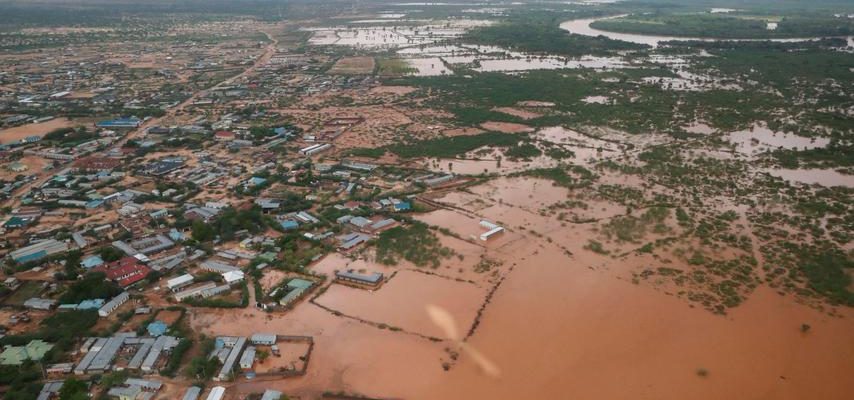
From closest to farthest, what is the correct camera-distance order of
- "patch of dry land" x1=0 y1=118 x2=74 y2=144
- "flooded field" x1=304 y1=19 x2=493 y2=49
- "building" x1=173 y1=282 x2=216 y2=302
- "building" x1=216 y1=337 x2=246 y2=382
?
"building" x1=216 y1=337 x2=246 y2=382 → "building" x1=173 y1=282 x2=216 y2=302 → "patch of dry land" x1=0 y1=118 x2=74 y2=144 → "flooded field" x1=304 y1=19 x2=493 y2=49

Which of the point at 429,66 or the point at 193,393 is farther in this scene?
the point at 429,66

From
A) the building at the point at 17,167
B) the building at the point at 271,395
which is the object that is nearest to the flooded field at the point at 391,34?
the building at the point at 17,167

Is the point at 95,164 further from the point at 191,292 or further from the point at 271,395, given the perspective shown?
the point at 271,395

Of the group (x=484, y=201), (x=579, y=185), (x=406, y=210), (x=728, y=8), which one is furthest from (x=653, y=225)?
(x=728, y=8)

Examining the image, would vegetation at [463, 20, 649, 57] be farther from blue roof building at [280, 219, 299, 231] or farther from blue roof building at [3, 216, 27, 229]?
blue roof building at [3, 216, 27, 229]

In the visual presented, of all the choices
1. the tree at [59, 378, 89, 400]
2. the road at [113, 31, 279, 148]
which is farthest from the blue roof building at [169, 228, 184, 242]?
the road at [113, 31, 279, 148]

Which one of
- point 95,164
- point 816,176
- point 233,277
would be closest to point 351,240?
point 233,277
